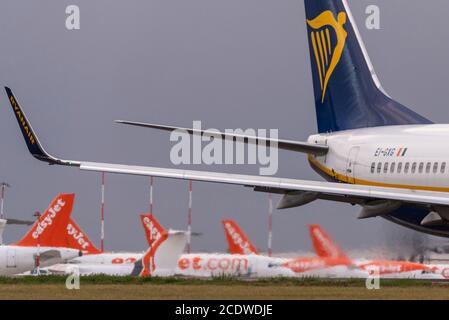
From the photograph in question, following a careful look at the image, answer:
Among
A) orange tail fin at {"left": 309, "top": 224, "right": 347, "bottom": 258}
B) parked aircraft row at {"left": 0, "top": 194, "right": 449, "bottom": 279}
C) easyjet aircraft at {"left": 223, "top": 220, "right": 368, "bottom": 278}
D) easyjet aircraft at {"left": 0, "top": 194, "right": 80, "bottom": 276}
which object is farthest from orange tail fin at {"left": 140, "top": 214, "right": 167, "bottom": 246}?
orange tail fin at {"left": 309, "top": 224, "right": 347, "bottom": 258}

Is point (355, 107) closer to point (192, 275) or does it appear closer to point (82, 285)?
point (192, 275)

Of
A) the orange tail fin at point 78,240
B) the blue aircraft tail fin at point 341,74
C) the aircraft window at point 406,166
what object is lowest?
the orange tail fin at point 78,240

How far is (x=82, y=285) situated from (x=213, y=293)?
183 inches

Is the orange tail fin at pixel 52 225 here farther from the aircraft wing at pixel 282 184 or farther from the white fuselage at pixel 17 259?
the aircraft wing at pixel 282 184

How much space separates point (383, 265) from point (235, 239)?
10.5 meters

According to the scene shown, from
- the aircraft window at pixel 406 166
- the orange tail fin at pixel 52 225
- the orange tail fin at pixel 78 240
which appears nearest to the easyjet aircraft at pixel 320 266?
the aircraft window at pixel 406 166

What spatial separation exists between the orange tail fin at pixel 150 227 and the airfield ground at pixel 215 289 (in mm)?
14535

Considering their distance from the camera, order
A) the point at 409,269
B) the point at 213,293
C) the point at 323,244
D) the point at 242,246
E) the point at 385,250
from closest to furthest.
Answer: the point at 213,293 → the point at 323,244 → the point at 385,250 → the point at 409,269 → the point at 242,246

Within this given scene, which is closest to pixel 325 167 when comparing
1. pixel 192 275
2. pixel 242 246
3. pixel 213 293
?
pixel 192 275

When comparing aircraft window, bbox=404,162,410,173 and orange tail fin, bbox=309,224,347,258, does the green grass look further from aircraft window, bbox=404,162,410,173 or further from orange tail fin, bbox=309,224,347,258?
aircraft window, bbox=404,162,410,173

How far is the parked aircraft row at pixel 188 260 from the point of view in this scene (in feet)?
112

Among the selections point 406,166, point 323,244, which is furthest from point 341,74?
point 323,244

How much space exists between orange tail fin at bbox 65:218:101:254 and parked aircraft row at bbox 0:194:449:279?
2.35m
